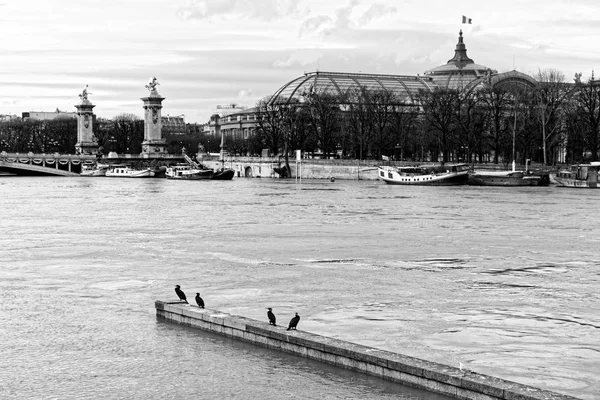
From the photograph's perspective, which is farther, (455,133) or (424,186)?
(455,133)

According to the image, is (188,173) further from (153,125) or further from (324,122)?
(153,125)

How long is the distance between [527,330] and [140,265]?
15.2 meters

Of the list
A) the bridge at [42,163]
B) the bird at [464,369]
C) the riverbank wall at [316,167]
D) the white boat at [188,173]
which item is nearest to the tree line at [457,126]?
the riverbank wall at [316,167]

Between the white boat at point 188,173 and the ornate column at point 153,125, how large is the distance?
29.9 m

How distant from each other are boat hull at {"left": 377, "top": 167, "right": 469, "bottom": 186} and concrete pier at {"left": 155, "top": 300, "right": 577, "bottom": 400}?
77512 millimetres

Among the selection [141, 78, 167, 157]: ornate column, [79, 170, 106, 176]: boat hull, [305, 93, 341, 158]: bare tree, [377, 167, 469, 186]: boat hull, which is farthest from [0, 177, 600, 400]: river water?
[141, 78, 167, 157]: ornate column

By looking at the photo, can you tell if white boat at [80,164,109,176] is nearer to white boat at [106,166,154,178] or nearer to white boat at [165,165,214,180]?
white boat at [106,166,154,178]

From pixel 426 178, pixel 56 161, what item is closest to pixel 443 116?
pixel 426 178

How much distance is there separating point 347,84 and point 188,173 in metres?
61.7

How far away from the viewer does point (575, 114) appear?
111 metres

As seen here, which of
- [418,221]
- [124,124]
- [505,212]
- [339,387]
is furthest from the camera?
[124,124]

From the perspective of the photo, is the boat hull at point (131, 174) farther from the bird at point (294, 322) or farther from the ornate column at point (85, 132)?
the bird at point (294, 322)

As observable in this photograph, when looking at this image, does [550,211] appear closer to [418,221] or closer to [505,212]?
[505,212]

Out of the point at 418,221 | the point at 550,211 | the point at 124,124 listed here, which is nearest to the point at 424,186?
the point at 550,211
